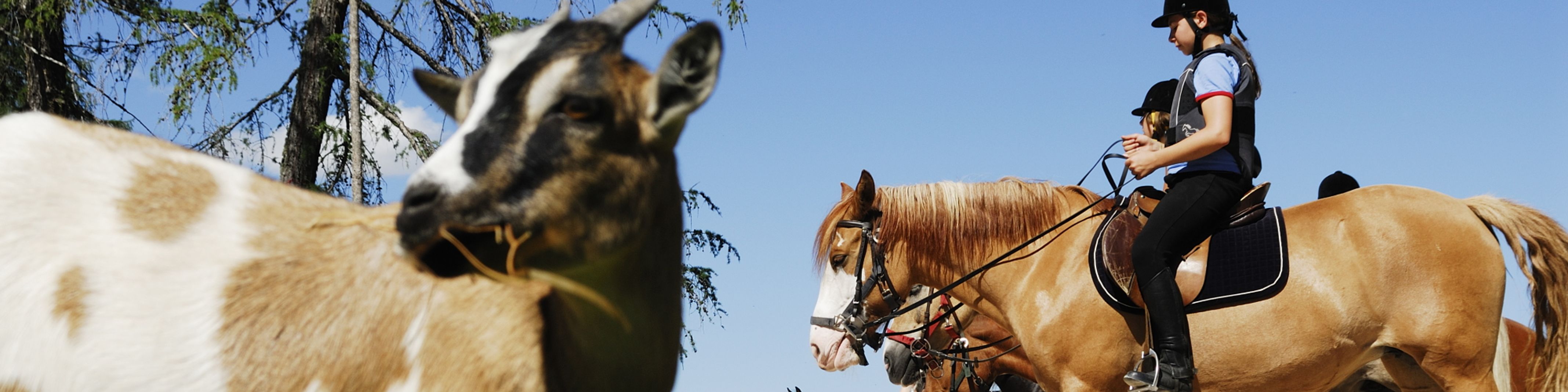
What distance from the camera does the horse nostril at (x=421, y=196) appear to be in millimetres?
2021

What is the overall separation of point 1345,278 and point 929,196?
7.45ft

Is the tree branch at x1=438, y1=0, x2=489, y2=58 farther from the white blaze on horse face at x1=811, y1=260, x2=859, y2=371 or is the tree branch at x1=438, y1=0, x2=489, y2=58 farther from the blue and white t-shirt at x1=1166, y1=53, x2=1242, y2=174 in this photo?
the blue and white t-shirt at x1=1166, y1=53, x2=1242, y2=174

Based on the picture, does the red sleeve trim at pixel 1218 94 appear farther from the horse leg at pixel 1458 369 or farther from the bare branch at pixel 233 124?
the bare branch at pixel 233 124

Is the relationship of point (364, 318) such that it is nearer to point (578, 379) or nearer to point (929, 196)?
point (578, 379)

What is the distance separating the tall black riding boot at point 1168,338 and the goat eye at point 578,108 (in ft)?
12.5

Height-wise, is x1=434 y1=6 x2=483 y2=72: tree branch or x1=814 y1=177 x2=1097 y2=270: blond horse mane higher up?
x1=434 y1=6 x2=483 y2=72: tree branch

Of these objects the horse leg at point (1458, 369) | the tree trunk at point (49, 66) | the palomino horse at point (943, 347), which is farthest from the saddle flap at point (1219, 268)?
the tree trunk at point (49, 66)

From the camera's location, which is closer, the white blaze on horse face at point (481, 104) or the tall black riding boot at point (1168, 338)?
the white blaze on horse face at point (481, 104)

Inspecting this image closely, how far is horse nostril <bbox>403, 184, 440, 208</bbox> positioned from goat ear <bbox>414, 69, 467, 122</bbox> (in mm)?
616

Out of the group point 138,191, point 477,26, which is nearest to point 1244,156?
point 138,191

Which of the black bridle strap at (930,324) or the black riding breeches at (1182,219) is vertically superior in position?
the black riding breeches at (1182,219)

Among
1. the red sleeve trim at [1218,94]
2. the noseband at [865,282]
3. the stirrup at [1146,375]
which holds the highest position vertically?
the red sleeve trim at [1218,94]

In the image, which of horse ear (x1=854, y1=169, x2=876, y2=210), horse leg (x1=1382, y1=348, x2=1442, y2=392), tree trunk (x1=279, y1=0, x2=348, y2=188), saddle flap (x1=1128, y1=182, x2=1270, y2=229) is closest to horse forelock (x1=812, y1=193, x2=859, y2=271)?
horse ear (x1=854, y1=169, x2=876, y2=210)

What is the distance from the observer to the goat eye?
2.24 meters
